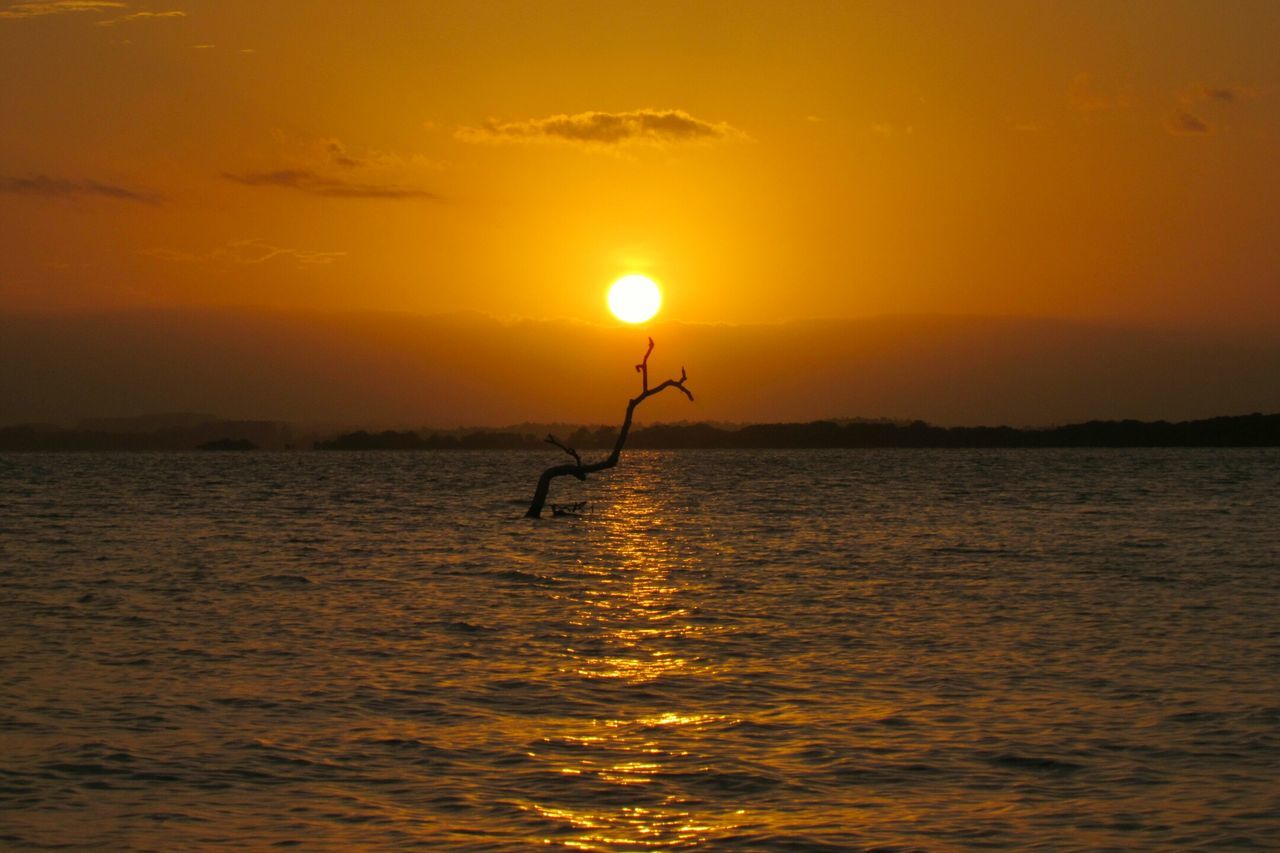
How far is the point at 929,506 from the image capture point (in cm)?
6862

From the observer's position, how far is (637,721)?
15.9 m

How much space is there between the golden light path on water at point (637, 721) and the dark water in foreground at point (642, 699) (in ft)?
0.20

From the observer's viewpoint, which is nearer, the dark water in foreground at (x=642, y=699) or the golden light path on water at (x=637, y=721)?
the golden light path on water at (x=637, y=721)

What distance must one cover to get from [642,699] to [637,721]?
1.41 m

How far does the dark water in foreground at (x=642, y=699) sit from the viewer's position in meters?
11.9

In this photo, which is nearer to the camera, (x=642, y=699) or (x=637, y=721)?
(x=637, y=721)

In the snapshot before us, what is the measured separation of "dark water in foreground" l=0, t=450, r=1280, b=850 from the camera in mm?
11945

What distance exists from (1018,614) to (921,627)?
2.94 metres

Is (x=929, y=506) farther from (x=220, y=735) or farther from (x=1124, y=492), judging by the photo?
(x=220, y=735)

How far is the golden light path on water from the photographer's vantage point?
38.0 feet

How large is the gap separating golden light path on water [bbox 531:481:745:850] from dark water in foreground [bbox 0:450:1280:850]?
0.06 metres

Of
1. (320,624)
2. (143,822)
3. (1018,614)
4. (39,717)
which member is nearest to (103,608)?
(320,624)

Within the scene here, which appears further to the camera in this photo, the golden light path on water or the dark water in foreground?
the dark water in foreground

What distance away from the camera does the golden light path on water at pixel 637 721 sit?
11.6m
